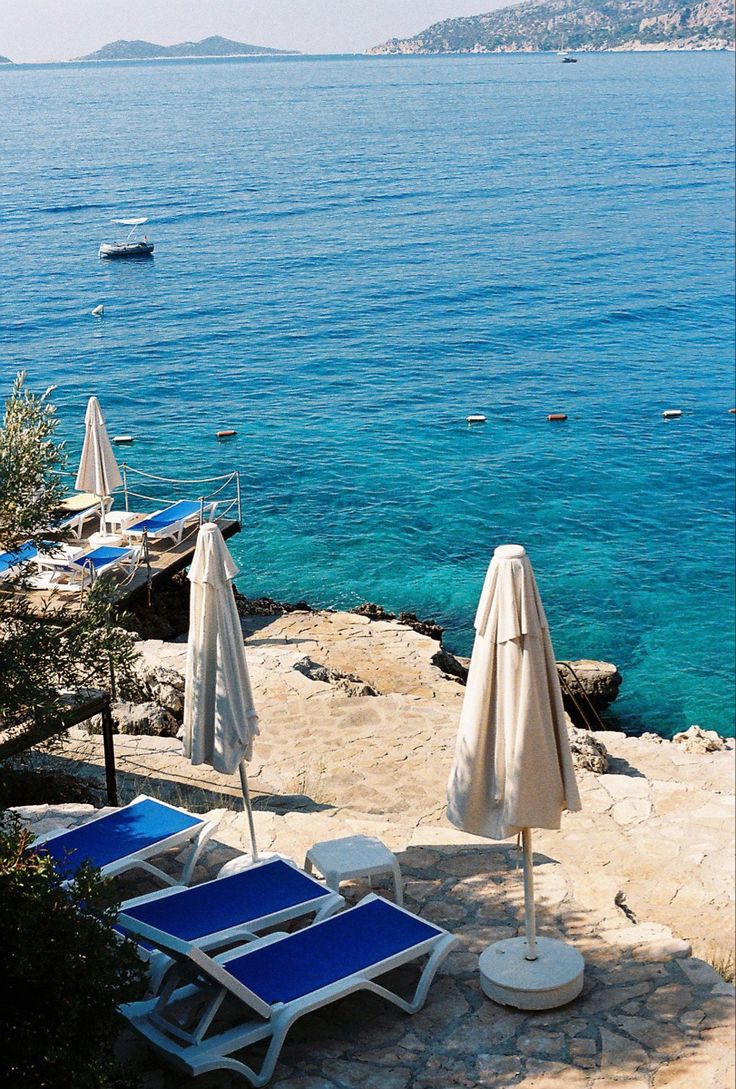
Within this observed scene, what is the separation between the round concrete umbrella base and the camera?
224 inches

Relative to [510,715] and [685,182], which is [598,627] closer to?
[510,715]

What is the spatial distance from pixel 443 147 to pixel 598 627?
74.9 m

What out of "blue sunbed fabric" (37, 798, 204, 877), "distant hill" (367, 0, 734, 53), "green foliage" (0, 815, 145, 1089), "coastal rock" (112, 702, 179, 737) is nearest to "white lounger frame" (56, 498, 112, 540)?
"coastal rock" (112, 702, 179, 737)

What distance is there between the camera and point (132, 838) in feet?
23.2

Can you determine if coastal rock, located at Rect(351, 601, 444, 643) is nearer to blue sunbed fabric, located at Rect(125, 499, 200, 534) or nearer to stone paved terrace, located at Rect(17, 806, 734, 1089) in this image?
blue sunbed fabric, located at Rect(125, 499, 200, 534)

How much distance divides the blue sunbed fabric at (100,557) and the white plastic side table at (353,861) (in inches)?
390

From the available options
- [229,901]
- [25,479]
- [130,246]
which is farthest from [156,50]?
[229,901]

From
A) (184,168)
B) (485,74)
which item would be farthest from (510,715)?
(485,74)

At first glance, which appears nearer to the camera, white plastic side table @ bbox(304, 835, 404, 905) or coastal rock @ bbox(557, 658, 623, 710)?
white plastic side table @ bbox(304, 835, 404, 905)

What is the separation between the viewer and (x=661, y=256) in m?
57.6

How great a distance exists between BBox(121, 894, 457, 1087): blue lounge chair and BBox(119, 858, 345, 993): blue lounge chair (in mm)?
195

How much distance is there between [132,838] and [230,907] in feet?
3.70

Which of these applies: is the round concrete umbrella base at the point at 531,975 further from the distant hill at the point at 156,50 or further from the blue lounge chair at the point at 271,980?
the distant hill at the point at 156,50

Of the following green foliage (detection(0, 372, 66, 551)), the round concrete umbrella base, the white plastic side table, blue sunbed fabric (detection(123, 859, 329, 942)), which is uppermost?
green foliage (detection(0, 372, 66, 551))
